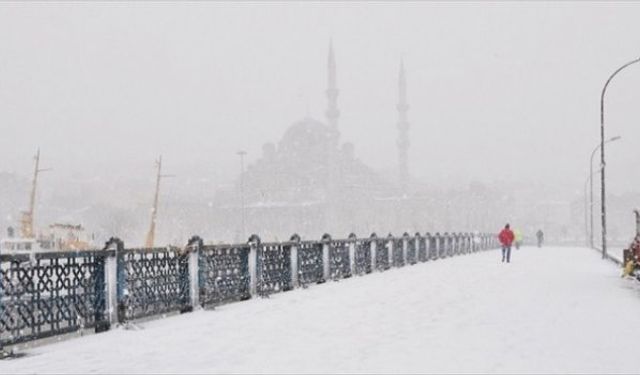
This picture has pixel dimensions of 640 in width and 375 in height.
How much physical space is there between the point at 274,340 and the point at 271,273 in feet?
27.4

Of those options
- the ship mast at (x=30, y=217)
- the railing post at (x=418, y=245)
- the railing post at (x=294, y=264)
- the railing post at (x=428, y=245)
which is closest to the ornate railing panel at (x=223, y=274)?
the railing post at (x=294, y=264)

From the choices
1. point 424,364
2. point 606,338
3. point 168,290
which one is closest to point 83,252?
point 168,290

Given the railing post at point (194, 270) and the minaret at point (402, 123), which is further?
the minaret at point (402, 123)

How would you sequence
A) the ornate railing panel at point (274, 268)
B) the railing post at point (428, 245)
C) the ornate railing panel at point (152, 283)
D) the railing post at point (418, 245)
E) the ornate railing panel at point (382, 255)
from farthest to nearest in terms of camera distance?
the railing post at point (428, 245)
the railing post at point (418, 245)
the ornate railing panel at point (382, 255)
the ornate railing panel at point (274, 268)
the ornate railing panel at point (152, 283)

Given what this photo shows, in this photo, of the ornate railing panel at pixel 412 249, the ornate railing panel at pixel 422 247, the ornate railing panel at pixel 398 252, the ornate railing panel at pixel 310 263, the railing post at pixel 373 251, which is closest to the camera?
the ornate railing panel at pixel 310 263

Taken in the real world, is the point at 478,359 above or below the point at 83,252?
below

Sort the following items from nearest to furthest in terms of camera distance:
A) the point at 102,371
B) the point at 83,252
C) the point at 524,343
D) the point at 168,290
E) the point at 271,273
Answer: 1. the point at 102,371
2. the point at 524,343
3. the point at 83,252
4. the point at 168,290
5. the point at 271,273

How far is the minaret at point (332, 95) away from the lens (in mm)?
181875

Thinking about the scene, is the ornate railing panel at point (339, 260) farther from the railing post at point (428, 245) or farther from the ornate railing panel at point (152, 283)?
the railing post at point (428, 245)

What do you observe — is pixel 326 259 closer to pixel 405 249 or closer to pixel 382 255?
pixel 382 255

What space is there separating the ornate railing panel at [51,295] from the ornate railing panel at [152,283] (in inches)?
21.3

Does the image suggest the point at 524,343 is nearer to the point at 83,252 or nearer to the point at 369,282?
the point at 83,252

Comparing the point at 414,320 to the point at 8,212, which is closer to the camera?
the point at 414,320

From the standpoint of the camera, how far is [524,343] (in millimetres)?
9469
